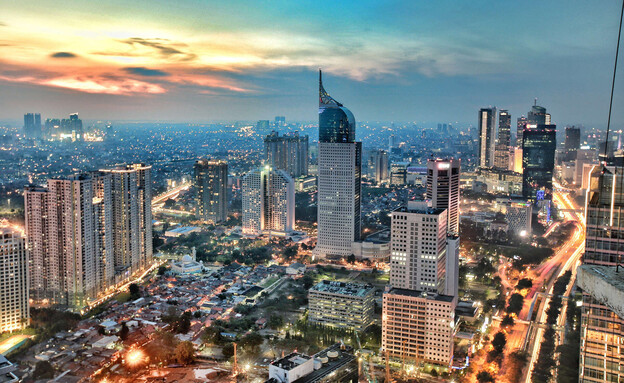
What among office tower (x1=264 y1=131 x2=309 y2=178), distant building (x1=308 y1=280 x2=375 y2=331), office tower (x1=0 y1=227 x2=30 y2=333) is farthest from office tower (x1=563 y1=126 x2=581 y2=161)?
office tower (x1=0 y1=227 x2=30 y2=333)

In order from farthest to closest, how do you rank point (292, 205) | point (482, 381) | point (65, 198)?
point (292, 205), point (65, 198), point (482, 381)

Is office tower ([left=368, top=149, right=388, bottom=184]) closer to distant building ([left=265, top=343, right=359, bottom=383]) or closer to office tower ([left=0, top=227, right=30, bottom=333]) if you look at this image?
office tower ([left=0, top=227, right=30, bottom=333])

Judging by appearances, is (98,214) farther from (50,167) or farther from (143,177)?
(50,167)

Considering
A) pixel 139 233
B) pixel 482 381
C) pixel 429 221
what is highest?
pixel 429 221

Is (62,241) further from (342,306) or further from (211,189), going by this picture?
(211,189)

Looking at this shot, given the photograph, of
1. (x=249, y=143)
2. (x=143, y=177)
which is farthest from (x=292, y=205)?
(x=249, y=143)

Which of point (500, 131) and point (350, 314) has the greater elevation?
point (500, 131)

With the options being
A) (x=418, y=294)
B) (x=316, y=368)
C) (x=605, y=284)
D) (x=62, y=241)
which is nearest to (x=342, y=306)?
(x=418, y=294)
